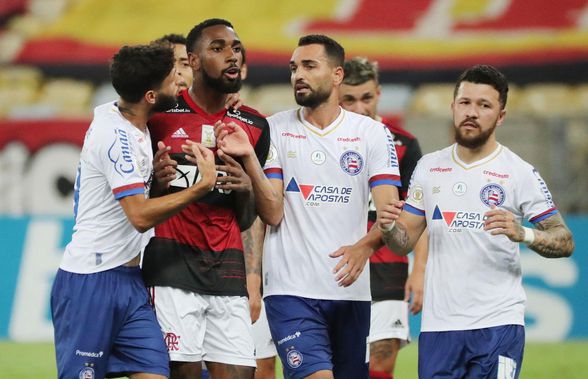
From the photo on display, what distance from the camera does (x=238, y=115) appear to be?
6.61 m

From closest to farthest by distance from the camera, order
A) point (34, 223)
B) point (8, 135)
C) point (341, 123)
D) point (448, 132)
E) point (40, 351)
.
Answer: point (341, 123) → point (40, 351) → point (34, 223) → point (448, 132) → point (8, 135)

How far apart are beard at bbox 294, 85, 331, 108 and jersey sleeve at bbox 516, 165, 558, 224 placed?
1.33 m

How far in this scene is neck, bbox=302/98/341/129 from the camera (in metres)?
6.91

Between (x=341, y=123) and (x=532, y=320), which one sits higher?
(x=341, y=123)

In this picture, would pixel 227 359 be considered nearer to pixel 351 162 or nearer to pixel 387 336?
pixel 351 162

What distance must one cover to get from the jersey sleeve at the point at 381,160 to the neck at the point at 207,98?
986mm

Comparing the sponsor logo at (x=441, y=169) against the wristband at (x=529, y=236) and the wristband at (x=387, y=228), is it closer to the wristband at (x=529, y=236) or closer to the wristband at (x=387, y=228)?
the wristband at (x=387, y=228)

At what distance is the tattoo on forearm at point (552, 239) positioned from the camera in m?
6.12

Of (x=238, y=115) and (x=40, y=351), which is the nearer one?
(x=238, y=115)

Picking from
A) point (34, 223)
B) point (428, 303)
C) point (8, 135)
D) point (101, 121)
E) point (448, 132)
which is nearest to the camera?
point (101, 121)

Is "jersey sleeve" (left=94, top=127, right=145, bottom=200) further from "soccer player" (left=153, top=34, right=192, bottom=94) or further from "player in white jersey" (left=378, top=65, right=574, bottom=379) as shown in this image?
"soccer player" (left=153, top=34, right=192, bottom=94)

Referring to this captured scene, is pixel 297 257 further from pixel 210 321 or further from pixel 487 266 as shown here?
pixel 487 266

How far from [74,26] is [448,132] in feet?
24.1

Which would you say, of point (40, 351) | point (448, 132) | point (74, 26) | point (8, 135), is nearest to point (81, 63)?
point (74, 26)
